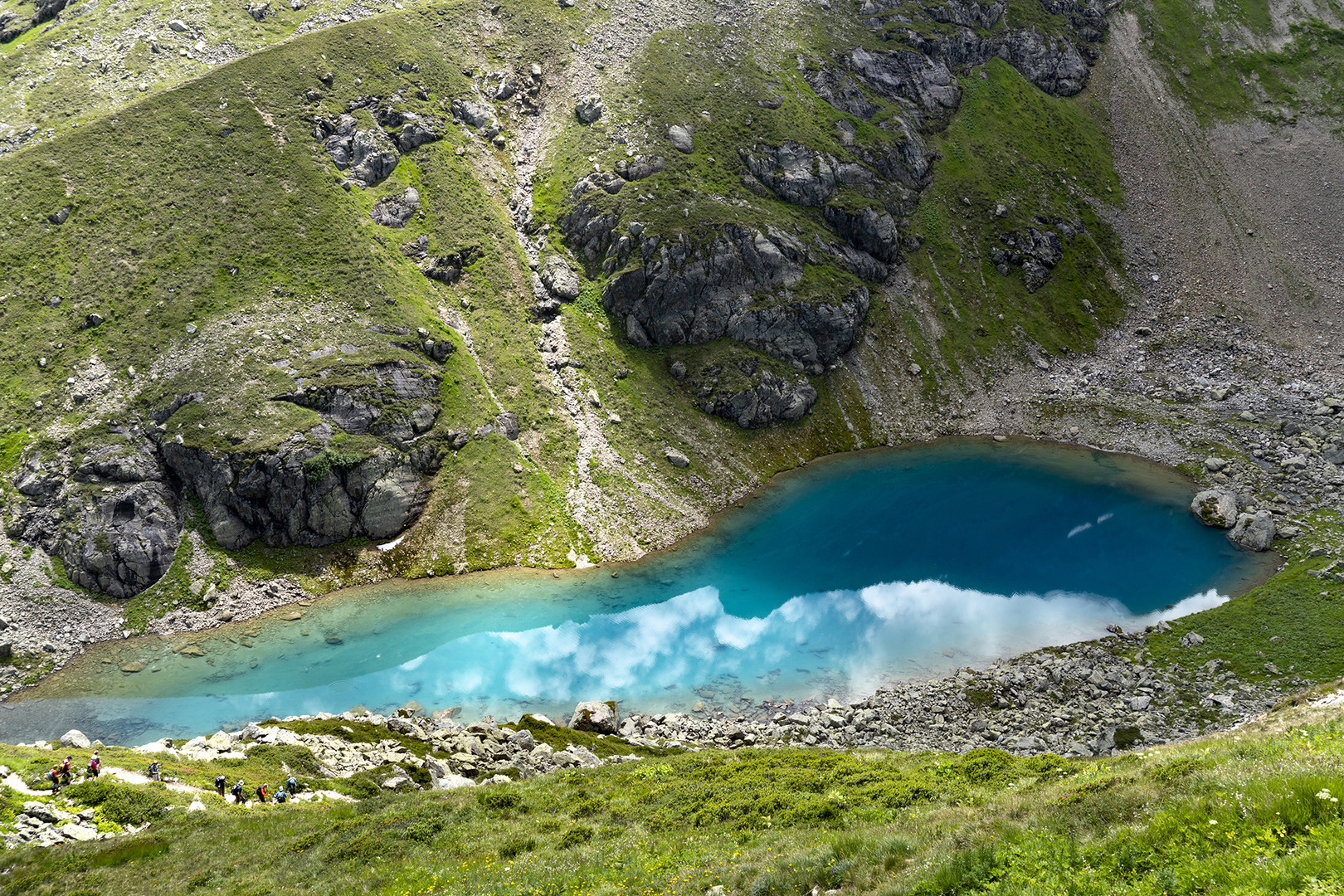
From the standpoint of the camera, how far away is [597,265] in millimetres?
102688

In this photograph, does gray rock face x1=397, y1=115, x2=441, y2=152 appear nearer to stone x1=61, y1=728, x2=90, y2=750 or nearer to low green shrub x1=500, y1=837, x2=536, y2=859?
stone x1=61, y1=728, x2=90, y2=750

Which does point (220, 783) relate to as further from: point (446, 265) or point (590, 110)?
point (590, 110)

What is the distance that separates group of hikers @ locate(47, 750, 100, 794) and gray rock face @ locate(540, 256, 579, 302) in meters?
77.7

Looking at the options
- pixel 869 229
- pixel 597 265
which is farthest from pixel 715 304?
pixel 869 229

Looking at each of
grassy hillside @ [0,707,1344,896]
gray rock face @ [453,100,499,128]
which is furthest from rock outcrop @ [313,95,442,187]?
grassy hillside @ [0,707,1344,896]

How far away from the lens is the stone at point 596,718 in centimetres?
4722

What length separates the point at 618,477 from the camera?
82.0 meters

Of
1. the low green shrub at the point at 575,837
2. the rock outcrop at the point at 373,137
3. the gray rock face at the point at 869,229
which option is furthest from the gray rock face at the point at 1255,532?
the rock outcrop at the point at 373,137

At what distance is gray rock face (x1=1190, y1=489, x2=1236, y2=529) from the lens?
67.3 meters

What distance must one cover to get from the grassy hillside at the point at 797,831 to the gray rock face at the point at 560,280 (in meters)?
76.0

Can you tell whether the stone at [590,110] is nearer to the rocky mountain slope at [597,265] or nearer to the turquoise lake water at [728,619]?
the rocky mountain slope at [597,265]

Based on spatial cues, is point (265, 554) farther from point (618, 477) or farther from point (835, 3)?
point (835, 3)

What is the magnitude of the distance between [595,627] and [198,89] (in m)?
98.5

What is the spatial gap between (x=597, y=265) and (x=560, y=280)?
6617 millimetres
